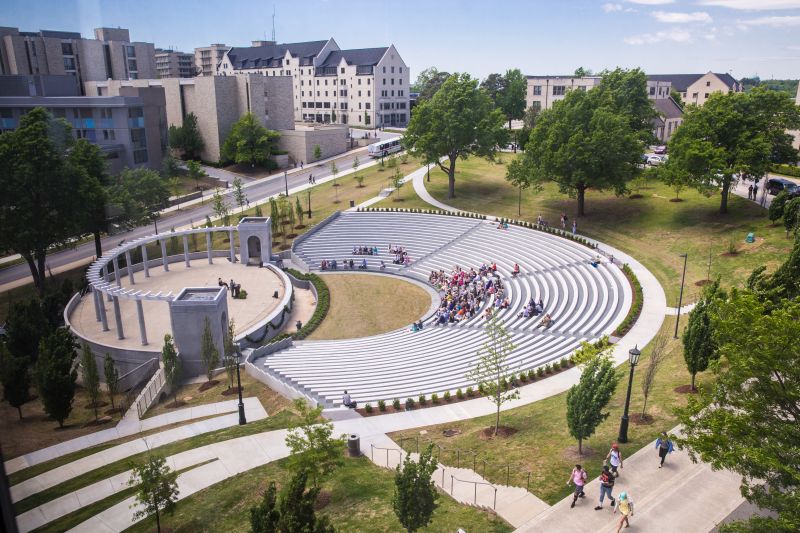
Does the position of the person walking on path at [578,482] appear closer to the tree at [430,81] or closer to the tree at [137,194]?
the tree at [137,194]

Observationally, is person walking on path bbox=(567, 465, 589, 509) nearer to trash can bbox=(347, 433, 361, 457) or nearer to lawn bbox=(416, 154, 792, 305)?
trash can bbox=(347, 433, 361, 457)

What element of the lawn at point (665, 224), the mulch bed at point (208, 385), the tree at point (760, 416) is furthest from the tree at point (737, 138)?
the mulch bed at point (208, 385)

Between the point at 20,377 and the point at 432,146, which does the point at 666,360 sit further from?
the point at 432,146

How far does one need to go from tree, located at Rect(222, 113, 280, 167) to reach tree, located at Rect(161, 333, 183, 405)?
52.5 m

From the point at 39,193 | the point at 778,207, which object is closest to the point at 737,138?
A: the point at 778,207

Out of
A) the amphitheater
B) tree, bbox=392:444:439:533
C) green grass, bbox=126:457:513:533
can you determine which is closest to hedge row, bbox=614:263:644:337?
the amphitheater

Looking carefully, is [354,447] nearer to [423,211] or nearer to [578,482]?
[578,482]

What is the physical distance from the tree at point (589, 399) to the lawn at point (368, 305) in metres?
18.6

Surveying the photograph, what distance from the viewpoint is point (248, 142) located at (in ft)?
247

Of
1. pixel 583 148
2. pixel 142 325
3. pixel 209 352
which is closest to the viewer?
pixel 209 352

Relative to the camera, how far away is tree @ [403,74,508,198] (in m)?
57.2

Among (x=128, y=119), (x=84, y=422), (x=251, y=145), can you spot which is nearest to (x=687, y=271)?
(x=84, y=422)

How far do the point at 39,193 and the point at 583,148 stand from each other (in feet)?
127

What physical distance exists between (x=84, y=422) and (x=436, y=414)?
14.2 meters
